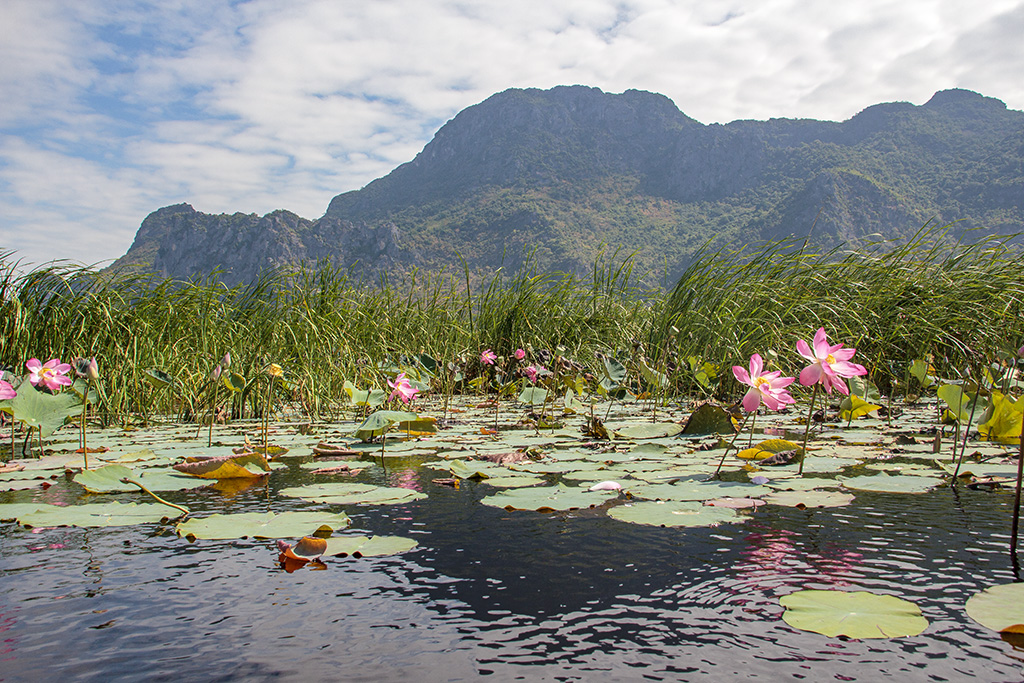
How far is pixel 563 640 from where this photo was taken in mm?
745

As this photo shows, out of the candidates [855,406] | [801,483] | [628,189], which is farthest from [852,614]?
[628,189]

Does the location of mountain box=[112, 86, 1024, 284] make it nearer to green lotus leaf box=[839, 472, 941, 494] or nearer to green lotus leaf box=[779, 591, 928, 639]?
green lotus leaf box=[839, 472, 941, 494]

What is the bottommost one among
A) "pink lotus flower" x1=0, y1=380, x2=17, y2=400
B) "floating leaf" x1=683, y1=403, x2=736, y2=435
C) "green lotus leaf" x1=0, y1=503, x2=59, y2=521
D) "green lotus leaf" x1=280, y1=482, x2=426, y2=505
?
"green lotus leaf" x1=280, y1=482, x2=426, y2=505

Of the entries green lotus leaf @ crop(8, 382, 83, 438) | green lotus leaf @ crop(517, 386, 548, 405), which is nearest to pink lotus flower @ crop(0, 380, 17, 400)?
green lotus leaf @ crop(8, 382, 83, 438)

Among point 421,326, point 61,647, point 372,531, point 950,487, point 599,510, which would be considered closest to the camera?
point 61,647

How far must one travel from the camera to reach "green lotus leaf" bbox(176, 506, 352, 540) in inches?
46.4

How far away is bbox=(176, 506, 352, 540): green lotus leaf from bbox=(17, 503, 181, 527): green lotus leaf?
11cm

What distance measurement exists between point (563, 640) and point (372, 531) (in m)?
0.61

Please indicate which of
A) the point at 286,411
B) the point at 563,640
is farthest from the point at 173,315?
the point at 563,640

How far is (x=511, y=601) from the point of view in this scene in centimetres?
87

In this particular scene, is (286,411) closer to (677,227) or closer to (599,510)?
(599,510)

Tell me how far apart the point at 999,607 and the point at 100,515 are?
5.30 ft

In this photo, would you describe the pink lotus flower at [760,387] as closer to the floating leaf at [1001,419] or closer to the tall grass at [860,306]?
the floating leaf at [1001,419]

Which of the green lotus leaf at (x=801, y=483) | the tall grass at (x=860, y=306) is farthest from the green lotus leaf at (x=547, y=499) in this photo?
the tall grass at (x=860, y=306)
